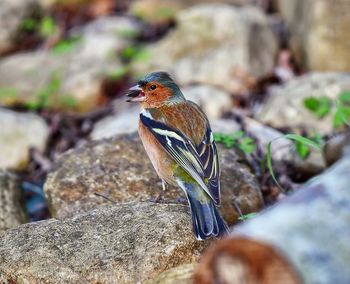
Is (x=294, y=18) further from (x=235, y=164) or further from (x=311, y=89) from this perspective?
(x=235, y=164)

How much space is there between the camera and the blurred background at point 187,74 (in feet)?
25.0

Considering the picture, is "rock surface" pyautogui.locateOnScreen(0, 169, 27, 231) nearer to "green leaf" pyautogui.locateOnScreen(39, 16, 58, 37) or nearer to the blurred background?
the blurred background

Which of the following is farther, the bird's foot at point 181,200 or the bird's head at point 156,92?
the bird's head at point 156,92

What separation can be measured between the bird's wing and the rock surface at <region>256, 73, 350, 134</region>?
8.92 feet

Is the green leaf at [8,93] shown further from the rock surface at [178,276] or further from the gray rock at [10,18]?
the rock surface at [178,276]

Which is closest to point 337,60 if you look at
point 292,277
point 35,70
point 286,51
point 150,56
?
point 286,51

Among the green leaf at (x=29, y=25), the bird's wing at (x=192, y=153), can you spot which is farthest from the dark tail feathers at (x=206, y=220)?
the green leaf at (x=29, y=25)

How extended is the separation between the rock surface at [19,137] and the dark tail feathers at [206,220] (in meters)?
3.95

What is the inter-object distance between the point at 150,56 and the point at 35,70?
1.70m

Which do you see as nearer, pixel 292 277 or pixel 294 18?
pixel 292 277

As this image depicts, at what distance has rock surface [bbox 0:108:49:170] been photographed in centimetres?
815

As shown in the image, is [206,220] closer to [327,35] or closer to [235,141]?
[235,141]

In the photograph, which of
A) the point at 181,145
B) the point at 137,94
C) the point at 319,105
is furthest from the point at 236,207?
the point at 319,105

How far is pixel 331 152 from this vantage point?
19.4 feet
